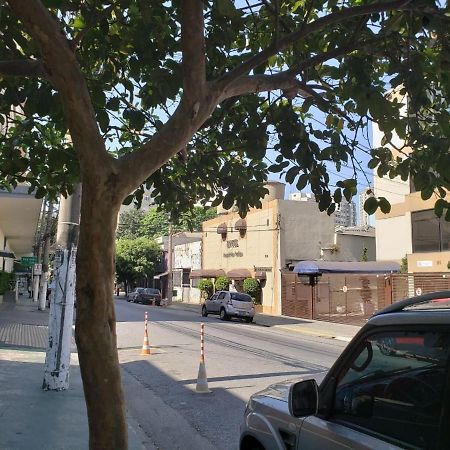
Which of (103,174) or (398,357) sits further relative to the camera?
(103,174)

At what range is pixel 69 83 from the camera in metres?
3.40

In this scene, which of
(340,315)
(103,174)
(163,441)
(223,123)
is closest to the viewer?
(103,174)

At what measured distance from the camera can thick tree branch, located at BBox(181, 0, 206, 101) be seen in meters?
3.80

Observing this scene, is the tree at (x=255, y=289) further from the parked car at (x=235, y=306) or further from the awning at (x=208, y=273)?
the awning at (x=208, y=273)

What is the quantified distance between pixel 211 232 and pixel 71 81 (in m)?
43.2

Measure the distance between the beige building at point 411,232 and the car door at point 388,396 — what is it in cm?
2333

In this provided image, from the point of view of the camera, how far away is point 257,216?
37.8m

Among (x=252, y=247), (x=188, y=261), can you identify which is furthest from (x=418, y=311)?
(x=188, y=261)

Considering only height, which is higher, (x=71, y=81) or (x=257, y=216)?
(x=257, y=216)

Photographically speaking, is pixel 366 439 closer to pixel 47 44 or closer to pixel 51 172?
pixel 47 44

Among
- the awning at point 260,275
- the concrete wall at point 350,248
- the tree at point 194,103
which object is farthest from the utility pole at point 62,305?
the concrete wall at point 350,248

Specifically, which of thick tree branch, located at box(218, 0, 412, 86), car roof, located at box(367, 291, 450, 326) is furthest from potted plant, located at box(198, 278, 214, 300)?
car roof, located at box(367, 291, 450, 326)

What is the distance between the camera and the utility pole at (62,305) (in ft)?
29.0

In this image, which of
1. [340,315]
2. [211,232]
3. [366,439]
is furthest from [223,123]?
[211,232]
